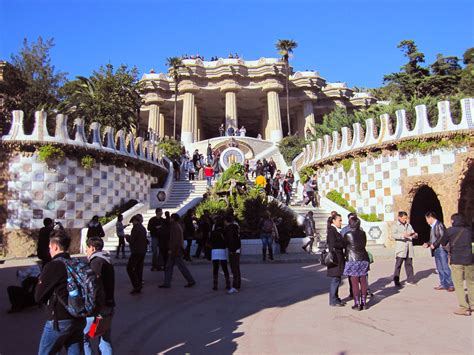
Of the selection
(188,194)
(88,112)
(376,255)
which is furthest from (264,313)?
(88,112)

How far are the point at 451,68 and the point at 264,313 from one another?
33782 millimetres

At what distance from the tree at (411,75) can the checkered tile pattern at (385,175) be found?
667 inches

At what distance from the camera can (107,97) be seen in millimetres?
27438

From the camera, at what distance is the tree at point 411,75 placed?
32844 millimetres

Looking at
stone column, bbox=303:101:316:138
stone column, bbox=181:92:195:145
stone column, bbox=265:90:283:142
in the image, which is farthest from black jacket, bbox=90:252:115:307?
stone column, bbox=303:101:316:138

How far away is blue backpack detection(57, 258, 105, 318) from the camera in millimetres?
3365

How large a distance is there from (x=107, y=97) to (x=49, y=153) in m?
12.4

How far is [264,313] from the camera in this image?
260 inches

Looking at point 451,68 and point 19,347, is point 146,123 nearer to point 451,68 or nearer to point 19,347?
point 451,68

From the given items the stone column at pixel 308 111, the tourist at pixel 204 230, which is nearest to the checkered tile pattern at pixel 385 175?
the tourist at pixel 204 230

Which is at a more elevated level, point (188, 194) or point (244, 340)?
point (188, 194)

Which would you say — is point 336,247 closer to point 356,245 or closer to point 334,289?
point 356,245

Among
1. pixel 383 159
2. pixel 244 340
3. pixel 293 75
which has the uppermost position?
pixel 293 75

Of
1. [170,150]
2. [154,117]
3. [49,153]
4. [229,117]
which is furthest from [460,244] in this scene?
[154,117]
